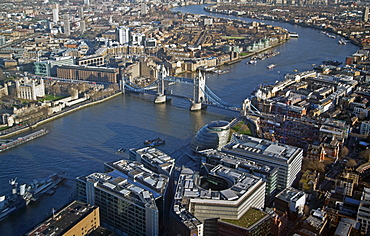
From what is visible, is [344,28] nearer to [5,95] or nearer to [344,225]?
[5,95]

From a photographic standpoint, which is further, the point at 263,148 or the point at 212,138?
the point at 212,138

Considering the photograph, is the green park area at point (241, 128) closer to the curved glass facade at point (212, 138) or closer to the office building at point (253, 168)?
the curved glass facade at point (212, 138)

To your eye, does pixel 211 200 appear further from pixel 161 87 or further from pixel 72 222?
pixel 161 87

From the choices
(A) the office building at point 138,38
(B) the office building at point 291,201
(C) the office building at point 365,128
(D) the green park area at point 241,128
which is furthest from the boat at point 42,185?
(A) the office building at point 138,38

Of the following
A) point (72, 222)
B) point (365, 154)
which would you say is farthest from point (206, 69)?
point (72, 222)

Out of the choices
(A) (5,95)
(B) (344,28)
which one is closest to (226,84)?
(A) (5,95)

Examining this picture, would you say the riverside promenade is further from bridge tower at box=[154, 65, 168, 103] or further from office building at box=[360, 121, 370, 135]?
office building at box=[360, 121, 370, 135]

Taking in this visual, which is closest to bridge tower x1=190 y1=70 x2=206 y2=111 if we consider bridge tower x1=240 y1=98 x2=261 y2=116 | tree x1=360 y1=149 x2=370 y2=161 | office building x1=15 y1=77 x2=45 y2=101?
bridge tower x1=240 y1=98 x2=261 y2=116
